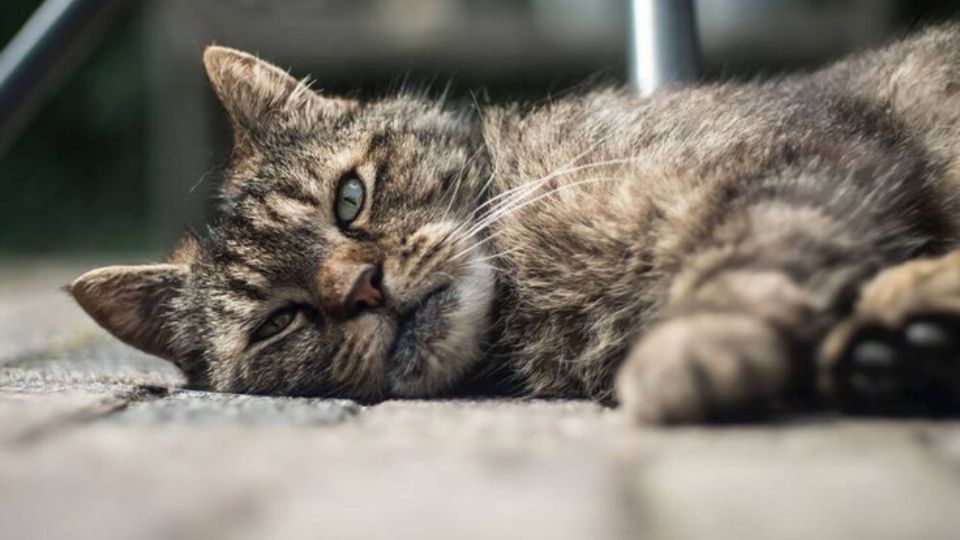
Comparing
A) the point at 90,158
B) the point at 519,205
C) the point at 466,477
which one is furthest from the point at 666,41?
the point at 90,158

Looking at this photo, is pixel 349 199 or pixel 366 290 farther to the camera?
pixel 349 199

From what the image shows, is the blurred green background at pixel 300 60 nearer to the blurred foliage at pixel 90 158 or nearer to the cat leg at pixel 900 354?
the blurred foliage at pixel 90 158

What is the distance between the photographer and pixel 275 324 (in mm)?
1580

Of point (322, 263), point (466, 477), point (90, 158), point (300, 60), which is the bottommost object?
point (466, 477)

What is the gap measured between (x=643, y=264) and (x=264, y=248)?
1.97 ft

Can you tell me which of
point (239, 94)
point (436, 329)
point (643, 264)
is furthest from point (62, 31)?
point (643, 264)

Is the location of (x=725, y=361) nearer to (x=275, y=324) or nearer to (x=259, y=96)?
(x=275, y=324)

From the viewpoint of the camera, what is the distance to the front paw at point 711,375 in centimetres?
97

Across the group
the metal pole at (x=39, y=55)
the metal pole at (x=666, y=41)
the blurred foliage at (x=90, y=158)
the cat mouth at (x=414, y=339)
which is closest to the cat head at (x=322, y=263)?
the cat mouth at (x=414, y=339)

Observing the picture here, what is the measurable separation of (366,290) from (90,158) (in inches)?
196

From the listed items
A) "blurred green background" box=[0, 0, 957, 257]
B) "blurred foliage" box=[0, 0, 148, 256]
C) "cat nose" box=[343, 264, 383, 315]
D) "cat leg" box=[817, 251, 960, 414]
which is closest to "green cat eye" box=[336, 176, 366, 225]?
"cat nose" box=[343, 264, 383, 315]

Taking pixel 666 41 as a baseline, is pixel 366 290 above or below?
below

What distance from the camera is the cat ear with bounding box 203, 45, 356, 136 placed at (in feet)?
5.81

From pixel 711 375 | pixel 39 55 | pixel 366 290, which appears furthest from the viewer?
pixel 39 55
